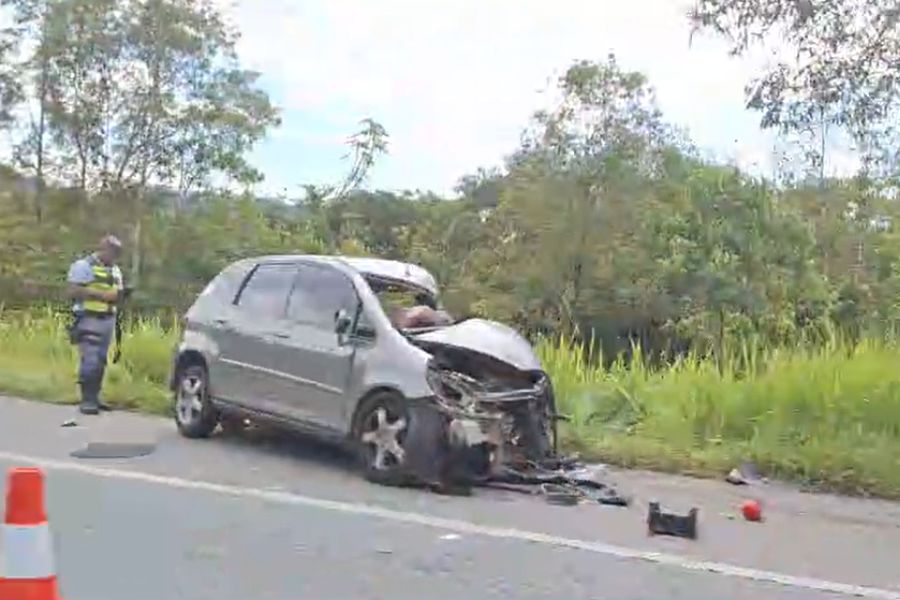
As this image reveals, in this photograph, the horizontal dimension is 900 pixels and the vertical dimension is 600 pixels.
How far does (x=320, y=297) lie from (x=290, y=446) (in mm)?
1365

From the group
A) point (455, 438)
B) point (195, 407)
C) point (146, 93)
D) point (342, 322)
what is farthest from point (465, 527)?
point (146, 93)

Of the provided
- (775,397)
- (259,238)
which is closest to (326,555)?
(775,397)

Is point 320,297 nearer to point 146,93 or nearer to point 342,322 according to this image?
point 342,322

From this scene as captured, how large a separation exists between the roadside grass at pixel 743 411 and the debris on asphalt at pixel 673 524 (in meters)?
2.07

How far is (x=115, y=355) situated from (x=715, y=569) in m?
8.74

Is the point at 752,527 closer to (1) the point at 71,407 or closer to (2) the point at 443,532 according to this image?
(2) the point at 443,532

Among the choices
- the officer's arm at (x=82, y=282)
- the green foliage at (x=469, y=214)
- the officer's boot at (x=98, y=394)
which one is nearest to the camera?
the officer's arm at (x=82, y=282)

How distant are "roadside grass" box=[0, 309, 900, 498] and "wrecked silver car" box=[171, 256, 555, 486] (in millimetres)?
1409

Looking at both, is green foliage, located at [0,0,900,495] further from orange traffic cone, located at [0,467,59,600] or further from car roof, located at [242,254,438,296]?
orange traffic cone, located at [0,467,59,600]

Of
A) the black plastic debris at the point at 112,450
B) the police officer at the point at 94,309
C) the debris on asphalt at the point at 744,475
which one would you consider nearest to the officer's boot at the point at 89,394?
the police officer at the point at 94,309

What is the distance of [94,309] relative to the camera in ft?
38.3

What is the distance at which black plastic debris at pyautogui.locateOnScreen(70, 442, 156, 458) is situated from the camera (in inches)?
357

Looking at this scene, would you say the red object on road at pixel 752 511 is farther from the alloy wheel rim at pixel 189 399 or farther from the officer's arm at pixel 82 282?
the officer's arm at pixel 82 282

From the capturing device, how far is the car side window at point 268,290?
9578 millimetres
